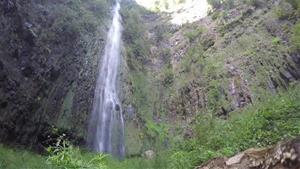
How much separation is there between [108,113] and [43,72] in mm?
3069

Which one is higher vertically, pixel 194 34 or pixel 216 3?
pixel 216 3

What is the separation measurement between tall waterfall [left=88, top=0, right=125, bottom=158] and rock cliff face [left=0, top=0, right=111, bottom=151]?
0.37m

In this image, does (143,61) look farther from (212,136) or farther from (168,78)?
(212,136)

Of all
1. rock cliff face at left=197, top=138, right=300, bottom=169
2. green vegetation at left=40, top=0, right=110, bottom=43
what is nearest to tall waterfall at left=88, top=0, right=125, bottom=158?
green vegetation at left=40, top=0, right=110, bottom=43

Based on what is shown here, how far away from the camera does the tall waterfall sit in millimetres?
14742

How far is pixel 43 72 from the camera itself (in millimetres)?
14656

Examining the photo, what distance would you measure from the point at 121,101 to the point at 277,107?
939 centimetres

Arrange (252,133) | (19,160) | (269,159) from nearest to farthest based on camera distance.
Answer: (269,159)
(252,133)
(19,160)

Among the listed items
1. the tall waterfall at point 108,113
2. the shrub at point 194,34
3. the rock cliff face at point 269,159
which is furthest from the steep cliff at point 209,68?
the rock cliff face at point 269,159

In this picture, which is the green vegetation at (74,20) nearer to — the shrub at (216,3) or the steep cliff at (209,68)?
the steep cliff at (209,68)

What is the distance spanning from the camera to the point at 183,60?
19531 millimetres

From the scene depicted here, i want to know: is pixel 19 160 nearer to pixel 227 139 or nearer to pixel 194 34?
pixel 227 139

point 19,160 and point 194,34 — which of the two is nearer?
point 19,160

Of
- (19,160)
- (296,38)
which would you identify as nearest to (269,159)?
(19,160)
